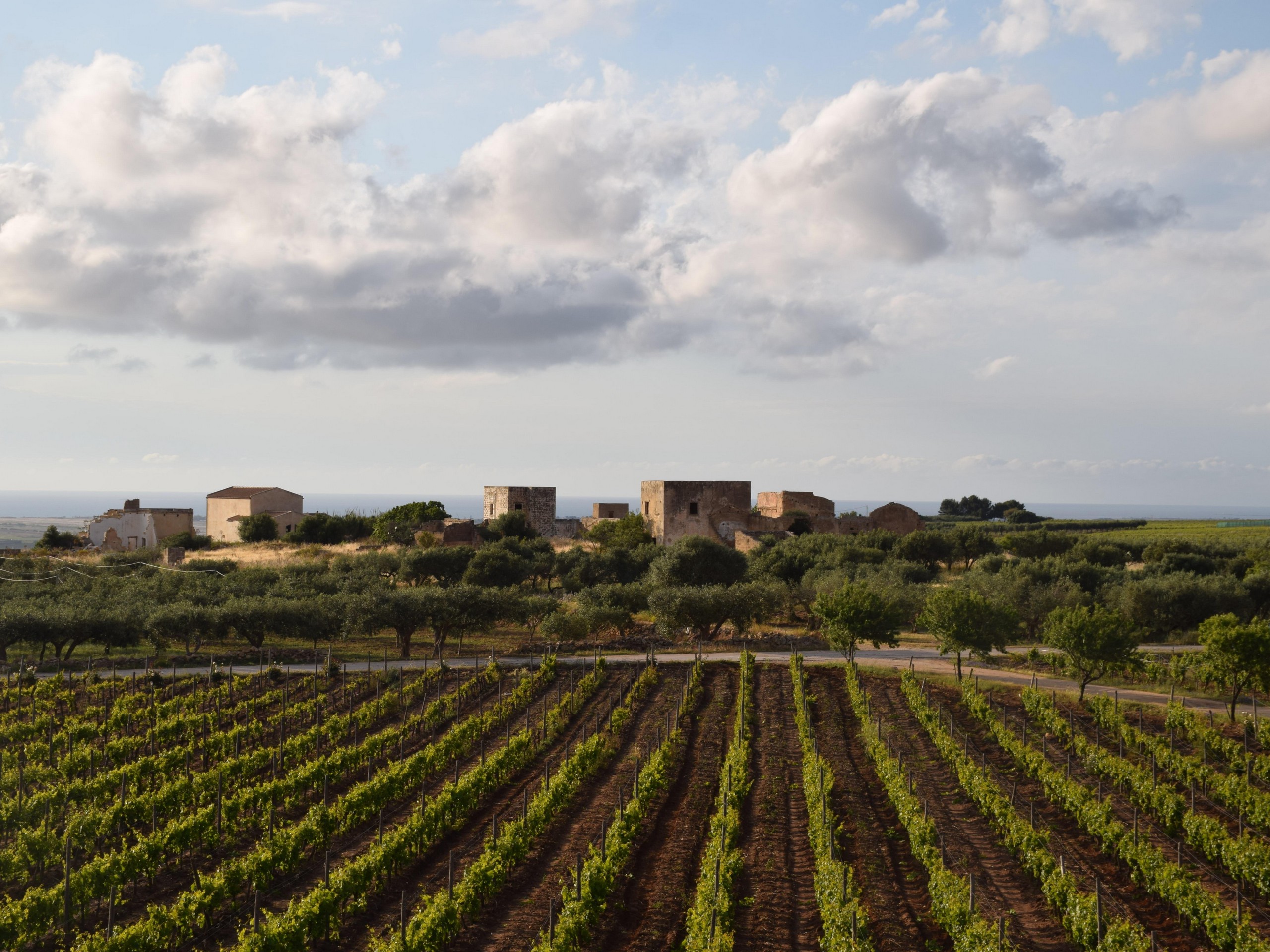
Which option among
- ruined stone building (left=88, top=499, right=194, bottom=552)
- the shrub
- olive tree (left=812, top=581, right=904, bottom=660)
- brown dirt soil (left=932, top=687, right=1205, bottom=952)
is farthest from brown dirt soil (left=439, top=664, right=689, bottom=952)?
ruined stone building (left=88, top=499, right=194, bottom=552)

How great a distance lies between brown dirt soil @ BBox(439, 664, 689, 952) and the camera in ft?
42.6

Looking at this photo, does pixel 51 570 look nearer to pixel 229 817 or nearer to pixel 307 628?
pixel 307 628

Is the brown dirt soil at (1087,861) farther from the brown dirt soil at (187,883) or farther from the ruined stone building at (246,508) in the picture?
the ruined stone building at (246,508)

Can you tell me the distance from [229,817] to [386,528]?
47.7m

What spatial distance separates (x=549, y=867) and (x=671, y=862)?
74.2 inches

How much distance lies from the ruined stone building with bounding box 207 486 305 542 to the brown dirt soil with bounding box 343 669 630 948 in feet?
173

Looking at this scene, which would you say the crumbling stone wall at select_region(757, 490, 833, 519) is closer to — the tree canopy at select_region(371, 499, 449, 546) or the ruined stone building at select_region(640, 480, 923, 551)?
the ruined stone building at select_region(640, 480, 923, 551)

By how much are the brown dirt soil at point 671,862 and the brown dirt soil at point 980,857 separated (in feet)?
13.0

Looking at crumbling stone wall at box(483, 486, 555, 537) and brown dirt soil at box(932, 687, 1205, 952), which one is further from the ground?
crumbling stone wall at box(483, 486, 555, 537)

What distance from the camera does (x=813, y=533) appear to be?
186 feet

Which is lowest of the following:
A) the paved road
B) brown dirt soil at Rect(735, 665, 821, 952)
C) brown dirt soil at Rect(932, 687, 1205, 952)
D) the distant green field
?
brown dirt soil at Rect(932, 687, 1205, 952)

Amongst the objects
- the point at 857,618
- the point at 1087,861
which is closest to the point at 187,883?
the point at 1087,861

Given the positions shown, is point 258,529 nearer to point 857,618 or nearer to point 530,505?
point 530,505

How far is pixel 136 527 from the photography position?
70.8m
